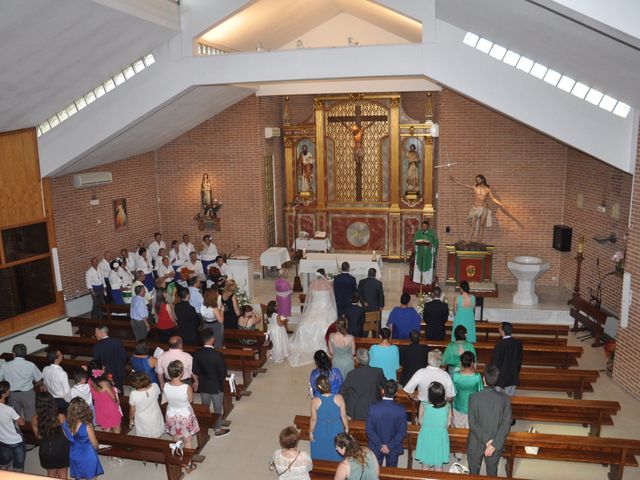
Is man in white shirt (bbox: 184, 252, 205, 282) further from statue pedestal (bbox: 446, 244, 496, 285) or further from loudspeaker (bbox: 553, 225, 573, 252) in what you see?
loudspeaker (bbox: 553, 225, 573, 252)

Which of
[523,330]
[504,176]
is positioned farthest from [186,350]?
[504,176]

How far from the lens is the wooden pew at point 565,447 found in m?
6.99

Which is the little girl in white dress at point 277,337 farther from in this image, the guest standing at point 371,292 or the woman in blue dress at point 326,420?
the woman in blue dress at point 326,420

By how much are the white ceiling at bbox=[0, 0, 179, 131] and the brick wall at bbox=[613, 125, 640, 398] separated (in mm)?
8875

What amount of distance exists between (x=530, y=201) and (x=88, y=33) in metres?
10.9

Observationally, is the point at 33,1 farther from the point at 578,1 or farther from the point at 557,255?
the point at 557,255

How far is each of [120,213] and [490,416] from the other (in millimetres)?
12287

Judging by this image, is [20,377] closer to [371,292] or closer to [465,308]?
[371,292]

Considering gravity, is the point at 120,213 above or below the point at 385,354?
above

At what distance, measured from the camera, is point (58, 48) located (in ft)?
31.5

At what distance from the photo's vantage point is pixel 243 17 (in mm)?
12836

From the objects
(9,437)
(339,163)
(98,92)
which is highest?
(98,92)

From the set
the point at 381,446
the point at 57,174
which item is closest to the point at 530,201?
the point at 381,446

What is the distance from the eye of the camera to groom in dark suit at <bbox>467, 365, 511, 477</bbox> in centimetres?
629
